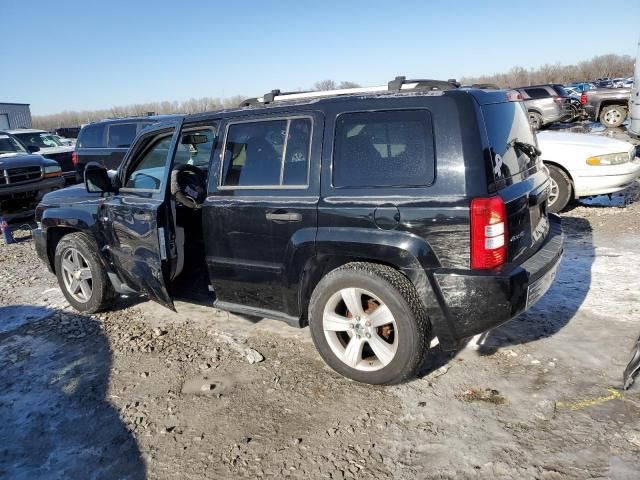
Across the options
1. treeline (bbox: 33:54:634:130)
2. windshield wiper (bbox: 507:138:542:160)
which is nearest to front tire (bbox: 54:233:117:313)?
windshield wiper (bbox: 507:138:542:160)

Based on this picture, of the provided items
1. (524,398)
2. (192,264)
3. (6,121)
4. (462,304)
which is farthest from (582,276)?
(6,121)

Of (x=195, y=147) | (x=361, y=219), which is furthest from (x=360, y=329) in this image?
(x=195, y=147)

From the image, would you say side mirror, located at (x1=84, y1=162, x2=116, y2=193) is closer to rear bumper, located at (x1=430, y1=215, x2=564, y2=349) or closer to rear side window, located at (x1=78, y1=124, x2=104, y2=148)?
rear bumper, located at (x1=430, y1=215, x2=564, y2=349)

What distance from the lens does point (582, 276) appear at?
5016mm

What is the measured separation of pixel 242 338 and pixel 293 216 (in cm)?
140

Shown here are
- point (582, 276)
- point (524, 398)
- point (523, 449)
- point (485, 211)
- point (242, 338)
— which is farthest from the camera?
point (582, 276)

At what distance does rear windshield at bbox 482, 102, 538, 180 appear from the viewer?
119 inches

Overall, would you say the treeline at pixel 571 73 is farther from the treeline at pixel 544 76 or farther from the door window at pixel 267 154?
the door window at pixel 267 154

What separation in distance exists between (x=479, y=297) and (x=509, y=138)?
3.63ft

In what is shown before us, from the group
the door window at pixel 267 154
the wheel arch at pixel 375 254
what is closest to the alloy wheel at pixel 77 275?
the door window at pixel 267 154

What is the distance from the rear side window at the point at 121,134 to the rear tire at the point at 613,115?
1626 centimetres

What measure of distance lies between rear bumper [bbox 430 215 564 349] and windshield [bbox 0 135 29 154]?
38.5 ft

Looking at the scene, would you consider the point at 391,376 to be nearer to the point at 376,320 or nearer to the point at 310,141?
the point at 376,320

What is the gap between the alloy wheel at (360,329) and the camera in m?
3.26
